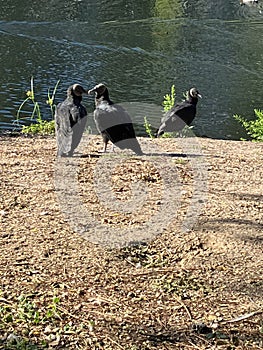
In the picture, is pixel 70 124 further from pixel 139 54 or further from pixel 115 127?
pixel 139 54

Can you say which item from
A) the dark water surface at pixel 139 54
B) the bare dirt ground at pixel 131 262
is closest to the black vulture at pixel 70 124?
the bare dirt ground at pixel 131 262

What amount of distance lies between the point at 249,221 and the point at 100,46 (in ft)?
51.6

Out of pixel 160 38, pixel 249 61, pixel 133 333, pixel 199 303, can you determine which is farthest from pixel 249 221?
pixel 160 38

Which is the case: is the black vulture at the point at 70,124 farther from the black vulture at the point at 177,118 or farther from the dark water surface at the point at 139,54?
the dark water surface at the point at 139,54

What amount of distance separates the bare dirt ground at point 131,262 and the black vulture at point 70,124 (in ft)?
2.18

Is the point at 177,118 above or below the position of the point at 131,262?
below

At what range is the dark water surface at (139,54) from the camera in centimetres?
1495

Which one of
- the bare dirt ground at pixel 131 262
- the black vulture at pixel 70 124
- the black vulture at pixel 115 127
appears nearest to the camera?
the bare dirt ground at pixel 131 262

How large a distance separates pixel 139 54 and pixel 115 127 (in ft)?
40.9

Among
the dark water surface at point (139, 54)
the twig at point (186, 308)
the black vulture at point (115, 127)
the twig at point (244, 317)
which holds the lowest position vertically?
the dark water surface at point (139, 54)

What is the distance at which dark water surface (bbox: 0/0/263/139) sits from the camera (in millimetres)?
14953

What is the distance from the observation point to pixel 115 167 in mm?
5660

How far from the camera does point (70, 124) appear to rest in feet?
22.8

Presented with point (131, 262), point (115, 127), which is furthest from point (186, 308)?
point (115, 127)
